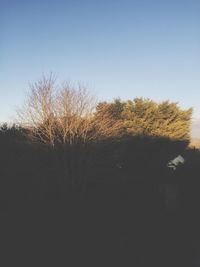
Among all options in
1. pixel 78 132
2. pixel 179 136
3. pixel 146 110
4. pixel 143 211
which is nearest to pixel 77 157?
pixel 78 132

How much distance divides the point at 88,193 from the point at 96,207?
90.8 inches

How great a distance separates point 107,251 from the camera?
32.6ft

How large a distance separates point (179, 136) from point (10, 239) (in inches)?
871

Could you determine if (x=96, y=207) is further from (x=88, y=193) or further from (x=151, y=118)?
(x=151, y=118)

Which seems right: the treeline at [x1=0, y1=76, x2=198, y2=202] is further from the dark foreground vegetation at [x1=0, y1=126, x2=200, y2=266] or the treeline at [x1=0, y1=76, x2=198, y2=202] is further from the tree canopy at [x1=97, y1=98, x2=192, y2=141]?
the tree canopy at [x1=97, y1=98, x2=192, y2=141]

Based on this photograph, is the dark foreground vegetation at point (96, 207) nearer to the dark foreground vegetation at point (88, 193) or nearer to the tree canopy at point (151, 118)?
the dark foreground vegetation at point (88, 193)

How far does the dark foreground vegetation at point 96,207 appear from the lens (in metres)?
9.84

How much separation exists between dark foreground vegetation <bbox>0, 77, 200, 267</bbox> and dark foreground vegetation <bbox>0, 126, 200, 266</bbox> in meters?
0.03

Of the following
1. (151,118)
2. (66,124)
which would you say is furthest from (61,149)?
(151,118)

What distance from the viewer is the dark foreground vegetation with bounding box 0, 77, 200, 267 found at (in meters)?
9.94

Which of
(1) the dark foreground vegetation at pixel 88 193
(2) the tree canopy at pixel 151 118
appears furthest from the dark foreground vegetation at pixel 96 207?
(2) the tree canopy at pixel 151 118

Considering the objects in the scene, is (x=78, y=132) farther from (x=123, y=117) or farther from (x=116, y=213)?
(x=123, y=117)

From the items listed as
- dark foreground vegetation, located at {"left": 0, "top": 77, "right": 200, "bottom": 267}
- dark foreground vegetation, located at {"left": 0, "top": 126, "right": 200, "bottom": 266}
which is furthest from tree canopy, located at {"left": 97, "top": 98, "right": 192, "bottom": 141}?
dark foreground vegetation, located at {"left": 0, "top": 126, "right": 200, "bottom": 266}

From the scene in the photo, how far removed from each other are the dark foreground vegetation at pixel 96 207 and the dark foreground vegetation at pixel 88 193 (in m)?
0.03
